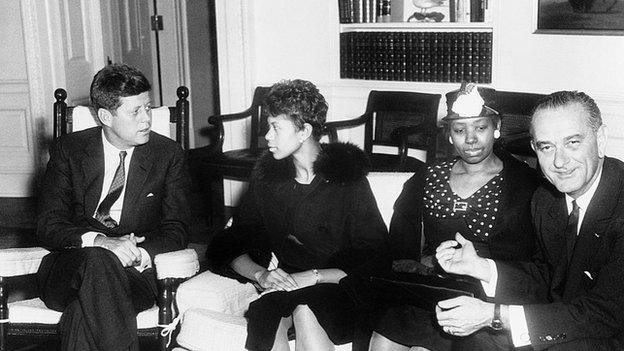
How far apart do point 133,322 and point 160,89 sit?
5.31 meters

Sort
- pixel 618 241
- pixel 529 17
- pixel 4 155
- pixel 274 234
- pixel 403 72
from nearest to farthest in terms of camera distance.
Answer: pixel 618 241 < pixel 274 234 < pixel 529 17 < pixel 403 72 < pixel 4 155

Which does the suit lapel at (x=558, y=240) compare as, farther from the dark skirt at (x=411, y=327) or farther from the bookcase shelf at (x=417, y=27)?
the bookcase shelf at (x=417, y=27)

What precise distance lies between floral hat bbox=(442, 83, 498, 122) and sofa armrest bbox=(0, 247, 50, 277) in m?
1.59

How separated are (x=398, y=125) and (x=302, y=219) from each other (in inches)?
90.5

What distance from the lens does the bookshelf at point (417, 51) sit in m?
4.85

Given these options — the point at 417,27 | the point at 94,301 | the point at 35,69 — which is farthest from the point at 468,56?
the point at 35,69

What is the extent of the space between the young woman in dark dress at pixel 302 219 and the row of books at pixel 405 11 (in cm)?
229

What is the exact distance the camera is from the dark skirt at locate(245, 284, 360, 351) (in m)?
2.47

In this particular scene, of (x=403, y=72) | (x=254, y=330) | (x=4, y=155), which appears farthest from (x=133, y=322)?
(x=4, y=155)

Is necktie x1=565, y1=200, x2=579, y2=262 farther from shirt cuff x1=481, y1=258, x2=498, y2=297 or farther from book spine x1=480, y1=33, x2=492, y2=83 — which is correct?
book spine x1=480, y1=33, x2=492, y2=83

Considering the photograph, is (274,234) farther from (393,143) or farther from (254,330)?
(393,143)

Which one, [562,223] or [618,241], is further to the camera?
[562,223]

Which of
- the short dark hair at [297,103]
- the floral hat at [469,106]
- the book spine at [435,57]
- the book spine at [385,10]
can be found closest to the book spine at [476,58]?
the book spine at [435,57]

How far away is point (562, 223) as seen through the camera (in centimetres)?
220
